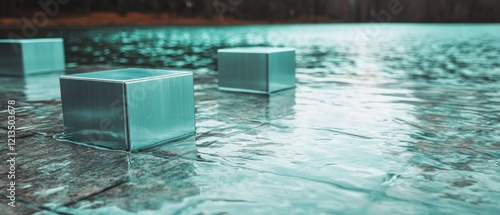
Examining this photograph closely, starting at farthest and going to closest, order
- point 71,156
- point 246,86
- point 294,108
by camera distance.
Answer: point 246,86
point 294,108
point 71,156

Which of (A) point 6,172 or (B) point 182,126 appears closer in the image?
(A) point 6,172

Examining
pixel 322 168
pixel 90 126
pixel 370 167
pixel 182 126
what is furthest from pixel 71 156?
pixel 370 167

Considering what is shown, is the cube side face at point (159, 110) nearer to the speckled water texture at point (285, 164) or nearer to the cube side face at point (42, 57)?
the speckled water texture at point (285, 164)

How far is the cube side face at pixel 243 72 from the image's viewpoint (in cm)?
1102

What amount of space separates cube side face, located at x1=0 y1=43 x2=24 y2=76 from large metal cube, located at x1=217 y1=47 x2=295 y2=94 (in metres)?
6.84

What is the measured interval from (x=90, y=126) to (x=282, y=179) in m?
2.93

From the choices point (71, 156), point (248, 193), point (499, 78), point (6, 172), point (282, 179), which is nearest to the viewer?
point (248, 193)

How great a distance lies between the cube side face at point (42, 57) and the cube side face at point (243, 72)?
263 inches

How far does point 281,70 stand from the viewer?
11.6 m

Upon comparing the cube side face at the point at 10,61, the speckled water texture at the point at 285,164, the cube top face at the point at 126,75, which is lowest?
the speckled water texture at the point at 285,164

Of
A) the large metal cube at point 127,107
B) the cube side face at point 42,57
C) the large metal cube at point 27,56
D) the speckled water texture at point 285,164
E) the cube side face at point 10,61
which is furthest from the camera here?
the cube side face at point 42,57

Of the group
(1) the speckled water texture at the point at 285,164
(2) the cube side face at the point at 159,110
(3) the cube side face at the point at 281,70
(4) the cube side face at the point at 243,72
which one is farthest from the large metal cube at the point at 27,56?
(2) the cube side face at the point at 159,110

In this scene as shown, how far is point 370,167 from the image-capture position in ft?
18.4

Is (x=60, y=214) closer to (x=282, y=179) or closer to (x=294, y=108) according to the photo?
(x=282, y=179)
